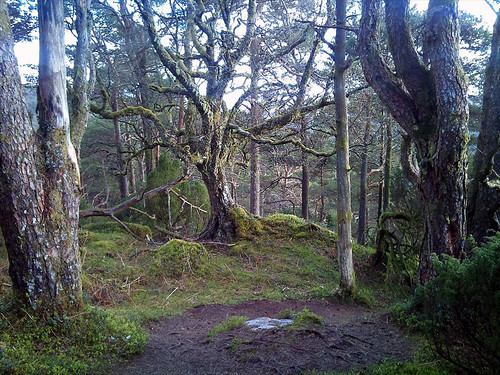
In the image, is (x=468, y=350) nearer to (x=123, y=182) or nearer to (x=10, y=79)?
(x=10, y=79)

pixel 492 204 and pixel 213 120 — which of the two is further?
pixel 213 120

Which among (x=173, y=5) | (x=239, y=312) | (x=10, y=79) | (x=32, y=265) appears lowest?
(x=239, y=312)

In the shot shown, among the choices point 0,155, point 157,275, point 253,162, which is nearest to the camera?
point 0,155

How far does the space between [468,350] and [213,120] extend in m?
9.34

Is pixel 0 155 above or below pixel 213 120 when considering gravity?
below

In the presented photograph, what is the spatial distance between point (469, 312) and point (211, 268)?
7.28 meters

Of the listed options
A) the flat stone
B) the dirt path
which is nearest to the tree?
the dirt path

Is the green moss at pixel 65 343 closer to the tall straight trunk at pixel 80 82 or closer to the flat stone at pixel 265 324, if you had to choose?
the flat stone at pixel 265 324

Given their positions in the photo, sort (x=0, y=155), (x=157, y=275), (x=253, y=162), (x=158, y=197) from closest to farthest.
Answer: (x=0, y=155) < (x=157, y=275) < (x=158, y=197) < (x=253, y=162)

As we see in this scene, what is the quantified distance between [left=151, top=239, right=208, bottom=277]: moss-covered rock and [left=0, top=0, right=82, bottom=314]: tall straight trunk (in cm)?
410

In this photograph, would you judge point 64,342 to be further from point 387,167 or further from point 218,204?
point 387,167

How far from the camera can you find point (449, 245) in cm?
464

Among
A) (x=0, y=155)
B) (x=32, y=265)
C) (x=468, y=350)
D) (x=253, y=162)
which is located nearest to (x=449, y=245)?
(x=468, y=350)

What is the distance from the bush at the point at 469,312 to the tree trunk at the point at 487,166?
5.29 meters
